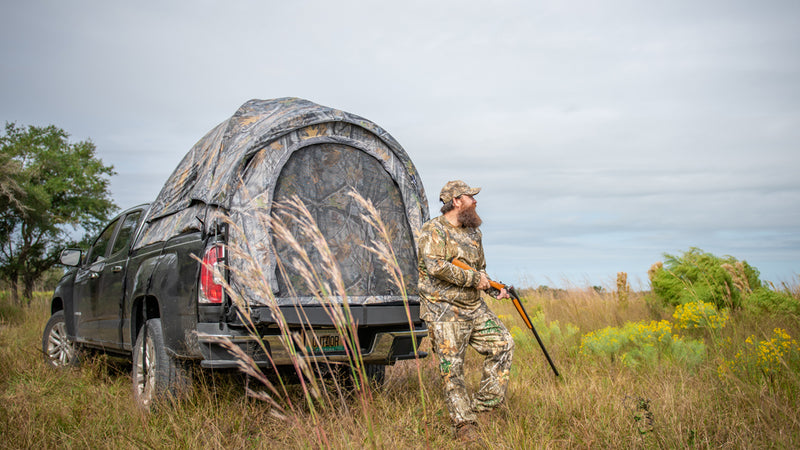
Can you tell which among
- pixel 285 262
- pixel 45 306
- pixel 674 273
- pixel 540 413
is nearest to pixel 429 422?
pixel 540 413

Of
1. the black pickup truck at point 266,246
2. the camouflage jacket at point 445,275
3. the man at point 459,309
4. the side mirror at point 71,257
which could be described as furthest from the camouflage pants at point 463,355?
the side mirror at point 71,257

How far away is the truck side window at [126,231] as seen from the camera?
649 centimetres

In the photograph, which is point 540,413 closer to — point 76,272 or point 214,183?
point 214,183

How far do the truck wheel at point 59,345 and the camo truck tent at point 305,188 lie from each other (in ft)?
8.80

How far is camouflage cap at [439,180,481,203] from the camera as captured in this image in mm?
4523

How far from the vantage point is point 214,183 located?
15.2ft

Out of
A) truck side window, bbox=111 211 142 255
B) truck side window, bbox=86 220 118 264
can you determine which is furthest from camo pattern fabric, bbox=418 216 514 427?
truck side window, bbox=86 220 118 264

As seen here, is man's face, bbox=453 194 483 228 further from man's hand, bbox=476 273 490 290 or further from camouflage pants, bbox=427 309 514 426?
camouflage pants, bbox=427 309 514 426

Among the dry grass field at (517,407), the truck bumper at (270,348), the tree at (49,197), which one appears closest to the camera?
the dry grass field at (517,407)

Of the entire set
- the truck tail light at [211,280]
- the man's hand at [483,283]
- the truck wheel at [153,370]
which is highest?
the truck tail light at [211,280]

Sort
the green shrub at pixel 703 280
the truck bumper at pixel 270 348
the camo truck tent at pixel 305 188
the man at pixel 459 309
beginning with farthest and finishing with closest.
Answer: the green shrub at pixel 703 280 < the camo truck tent at pixel 305 188 < the man at pixel 459 309 < the truck bumper at pixel 270 348

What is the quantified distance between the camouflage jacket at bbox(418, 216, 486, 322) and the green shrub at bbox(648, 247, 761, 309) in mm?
5160

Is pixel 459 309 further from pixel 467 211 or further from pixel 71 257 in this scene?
pixel 71 257

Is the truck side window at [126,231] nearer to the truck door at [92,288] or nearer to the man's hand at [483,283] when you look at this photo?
the truck door at [92,288]
